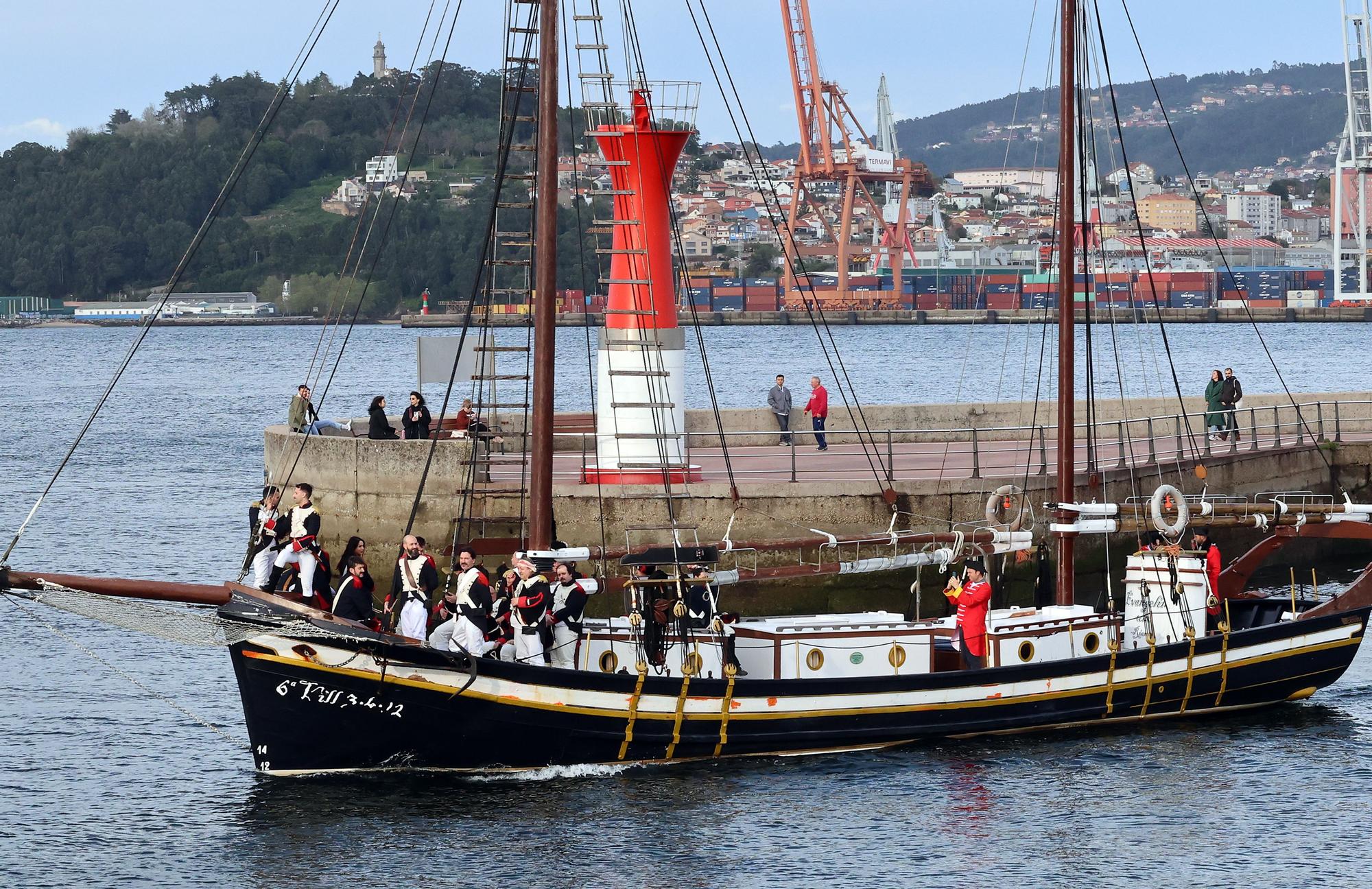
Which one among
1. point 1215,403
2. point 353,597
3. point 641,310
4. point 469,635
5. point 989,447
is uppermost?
point 641,310

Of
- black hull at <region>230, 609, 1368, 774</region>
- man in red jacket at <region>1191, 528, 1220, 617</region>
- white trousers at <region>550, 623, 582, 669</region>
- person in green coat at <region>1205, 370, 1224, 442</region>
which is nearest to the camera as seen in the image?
black hull at <region>230, 609, 1368, 774</region>

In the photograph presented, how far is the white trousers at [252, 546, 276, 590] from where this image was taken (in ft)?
71.7

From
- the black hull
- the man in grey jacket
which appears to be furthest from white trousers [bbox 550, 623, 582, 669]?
the man in grey jacket

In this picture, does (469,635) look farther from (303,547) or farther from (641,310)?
(641,310)

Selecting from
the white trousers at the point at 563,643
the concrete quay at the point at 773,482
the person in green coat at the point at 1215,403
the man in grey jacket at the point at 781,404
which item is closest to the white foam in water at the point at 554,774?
the white trousers at the point at 563,643

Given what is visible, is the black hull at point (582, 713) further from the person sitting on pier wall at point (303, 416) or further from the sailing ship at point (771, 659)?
the person sitting on pier wall at point (303, 416)

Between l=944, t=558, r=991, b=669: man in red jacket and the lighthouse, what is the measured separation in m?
6.85

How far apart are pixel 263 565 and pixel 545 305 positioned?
4.57 m

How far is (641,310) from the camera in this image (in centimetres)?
2833

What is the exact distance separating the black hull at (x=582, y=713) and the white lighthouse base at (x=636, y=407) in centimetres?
725

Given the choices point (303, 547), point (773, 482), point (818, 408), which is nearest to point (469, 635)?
point (303, 547)

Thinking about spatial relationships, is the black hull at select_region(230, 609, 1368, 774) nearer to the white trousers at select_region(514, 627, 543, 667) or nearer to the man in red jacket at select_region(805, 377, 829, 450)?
the white trousers at select_region(514, 627, 543, 667)

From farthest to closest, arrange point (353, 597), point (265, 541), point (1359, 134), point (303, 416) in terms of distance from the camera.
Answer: point (1359, 134)
point (303, 416)
point (265, 541)
point (353, 597)

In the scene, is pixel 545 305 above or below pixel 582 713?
above
